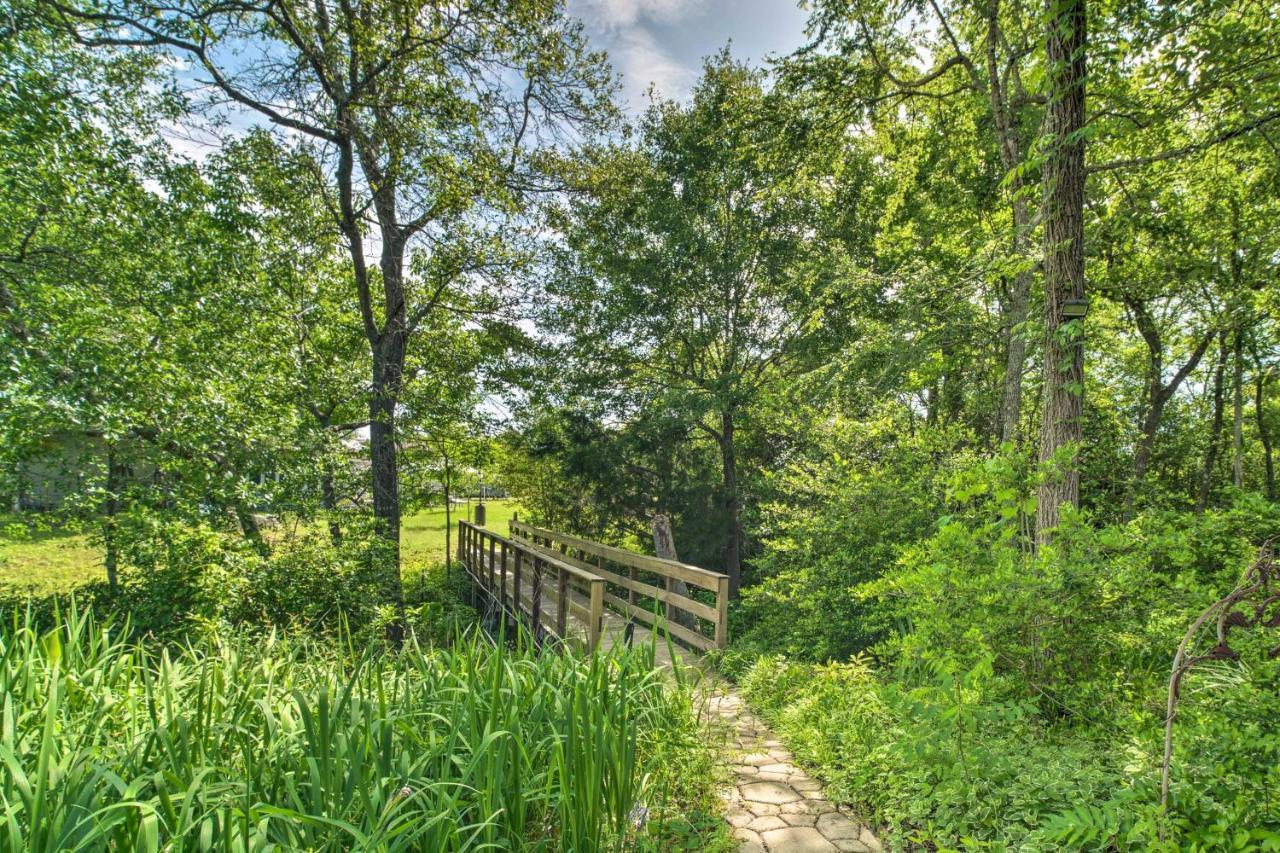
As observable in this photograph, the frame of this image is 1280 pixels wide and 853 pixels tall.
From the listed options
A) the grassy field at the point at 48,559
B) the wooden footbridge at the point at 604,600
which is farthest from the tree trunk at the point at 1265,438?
the grassy field at the point at 48,559

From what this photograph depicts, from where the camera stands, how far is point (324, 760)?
154 cm

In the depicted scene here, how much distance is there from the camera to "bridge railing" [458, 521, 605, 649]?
160 inches

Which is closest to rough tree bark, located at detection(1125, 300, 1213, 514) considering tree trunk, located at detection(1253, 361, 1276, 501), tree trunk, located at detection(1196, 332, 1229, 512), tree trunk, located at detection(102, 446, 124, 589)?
tree trunk, located at detection(1196, 332, 1229, 512)

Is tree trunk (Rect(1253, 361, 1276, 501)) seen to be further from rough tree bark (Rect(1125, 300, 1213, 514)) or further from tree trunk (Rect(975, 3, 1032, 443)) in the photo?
tree trunk (Rect(975, 3, 1032, 443))

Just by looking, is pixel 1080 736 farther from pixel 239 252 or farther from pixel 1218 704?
pixel 239 252

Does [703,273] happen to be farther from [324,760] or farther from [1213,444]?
[1213,444]

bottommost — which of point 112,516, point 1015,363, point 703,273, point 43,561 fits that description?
point 43,561

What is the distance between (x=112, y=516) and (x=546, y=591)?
13.6 feet

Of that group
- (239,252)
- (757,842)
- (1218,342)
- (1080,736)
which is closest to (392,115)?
(239,252)

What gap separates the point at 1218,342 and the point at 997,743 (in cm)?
1126

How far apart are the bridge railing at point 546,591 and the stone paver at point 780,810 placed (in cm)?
91

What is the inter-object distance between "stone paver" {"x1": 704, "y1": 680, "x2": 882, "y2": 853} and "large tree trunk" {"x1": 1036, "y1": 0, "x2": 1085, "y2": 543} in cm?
205

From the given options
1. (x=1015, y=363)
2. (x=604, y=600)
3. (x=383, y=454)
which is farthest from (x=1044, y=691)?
(x=383, y=454)

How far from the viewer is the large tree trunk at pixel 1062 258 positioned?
335 cm
